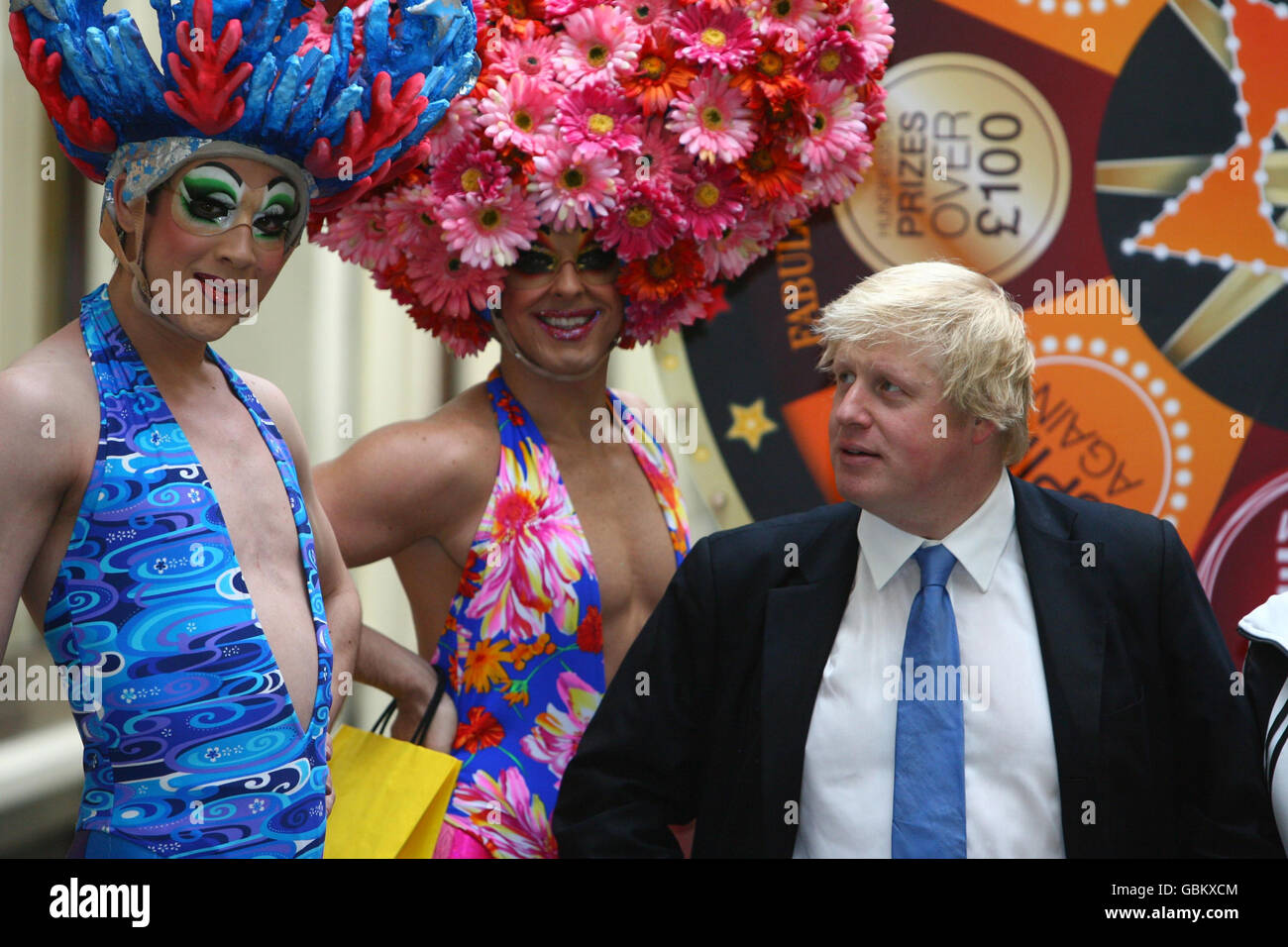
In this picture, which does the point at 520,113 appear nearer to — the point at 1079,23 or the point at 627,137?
the point at 627,137

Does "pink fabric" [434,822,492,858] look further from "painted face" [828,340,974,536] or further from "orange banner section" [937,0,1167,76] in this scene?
"orange banner section" [937,0,1167,76]

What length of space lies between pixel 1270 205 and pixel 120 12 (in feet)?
8.10

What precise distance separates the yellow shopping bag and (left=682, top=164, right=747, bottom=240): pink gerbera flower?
1173 millimetres

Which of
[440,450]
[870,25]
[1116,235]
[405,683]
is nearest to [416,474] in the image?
[440,450]

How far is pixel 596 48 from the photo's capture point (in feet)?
8.61

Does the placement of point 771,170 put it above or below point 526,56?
below

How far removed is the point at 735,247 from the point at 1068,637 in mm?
1171

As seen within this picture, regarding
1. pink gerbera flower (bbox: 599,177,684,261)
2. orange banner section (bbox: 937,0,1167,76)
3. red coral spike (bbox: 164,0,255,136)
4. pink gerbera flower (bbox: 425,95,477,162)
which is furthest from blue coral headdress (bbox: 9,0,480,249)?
orange banner section (bbox: 937,0,1167,76)

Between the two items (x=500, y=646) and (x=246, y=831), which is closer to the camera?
(x=246, y=831)

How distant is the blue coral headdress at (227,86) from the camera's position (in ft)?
6.08

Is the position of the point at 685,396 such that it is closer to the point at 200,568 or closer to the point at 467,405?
the point at 467,405
